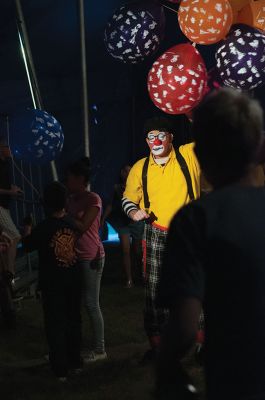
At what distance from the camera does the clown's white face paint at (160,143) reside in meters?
4.65

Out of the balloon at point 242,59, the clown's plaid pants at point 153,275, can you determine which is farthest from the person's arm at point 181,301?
the balloon at point 242,59

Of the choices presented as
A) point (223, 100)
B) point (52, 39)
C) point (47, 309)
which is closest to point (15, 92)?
point (52, 39)

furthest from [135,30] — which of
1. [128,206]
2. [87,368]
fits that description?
[87,368]

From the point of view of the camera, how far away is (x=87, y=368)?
476 cm

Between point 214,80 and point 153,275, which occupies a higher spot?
point 214,80

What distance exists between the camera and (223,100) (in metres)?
1.73

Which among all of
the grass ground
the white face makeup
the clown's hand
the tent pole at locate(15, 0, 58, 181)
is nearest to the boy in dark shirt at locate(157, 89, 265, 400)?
the grass ground

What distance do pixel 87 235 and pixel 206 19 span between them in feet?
6.51

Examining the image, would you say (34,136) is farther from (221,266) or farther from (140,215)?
(221,266)

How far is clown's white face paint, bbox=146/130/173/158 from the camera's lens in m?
4.65

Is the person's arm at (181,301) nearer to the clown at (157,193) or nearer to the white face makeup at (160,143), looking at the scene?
the clown at (157,193)

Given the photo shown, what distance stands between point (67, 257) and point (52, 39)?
20.6ft

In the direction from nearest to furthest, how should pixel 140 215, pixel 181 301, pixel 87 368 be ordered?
pixel 181 301 → pixel 140 215 → pixel 87 368

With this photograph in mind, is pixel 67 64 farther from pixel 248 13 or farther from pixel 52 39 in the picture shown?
pixel 248 13
